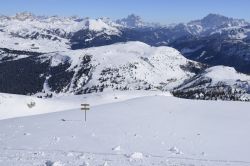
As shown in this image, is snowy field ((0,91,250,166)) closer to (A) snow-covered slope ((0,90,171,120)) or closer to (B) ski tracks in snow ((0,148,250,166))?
(B) ski tracks in snow ((0,148,250,166))

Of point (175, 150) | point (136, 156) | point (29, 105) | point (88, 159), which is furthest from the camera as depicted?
point (29, 105)

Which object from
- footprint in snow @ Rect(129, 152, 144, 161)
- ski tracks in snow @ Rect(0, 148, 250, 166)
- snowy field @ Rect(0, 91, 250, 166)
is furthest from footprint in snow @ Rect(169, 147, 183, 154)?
footprint in snow @ Rect(129, 152, 144, 161)

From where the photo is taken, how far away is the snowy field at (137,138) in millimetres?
29562

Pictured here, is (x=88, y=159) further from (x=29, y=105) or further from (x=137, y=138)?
(x=29, y=105)

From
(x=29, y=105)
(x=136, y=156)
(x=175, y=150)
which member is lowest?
(x=29, y=105)

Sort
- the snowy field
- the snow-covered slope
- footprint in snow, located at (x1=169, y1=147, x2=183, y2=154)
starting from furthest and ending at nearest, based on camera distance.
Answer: the snow-covered slope < footprint in snow, located at (x1=169, y1=147, x2=183, y2=154) < the snowy field

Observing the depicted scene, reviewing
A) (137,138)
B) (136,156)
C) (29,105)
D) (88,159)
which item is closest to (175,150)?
(136,156)

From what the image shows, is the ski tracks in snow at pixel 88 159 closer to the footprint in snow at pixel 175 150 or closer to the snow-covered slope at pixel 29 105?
the footprint in snow at pixel 175 150

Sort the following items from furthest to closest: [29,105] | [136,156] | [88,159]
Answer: [29,105], [136,156], [88,159]

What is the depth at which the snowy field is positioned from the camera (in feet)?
97.0

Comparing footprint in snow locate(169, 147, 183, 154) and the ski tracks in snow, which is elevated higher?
the ski tracks in snow

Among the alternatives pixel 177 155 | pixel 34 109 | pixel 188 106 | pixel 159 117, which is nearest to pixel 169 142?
pixel 177 155

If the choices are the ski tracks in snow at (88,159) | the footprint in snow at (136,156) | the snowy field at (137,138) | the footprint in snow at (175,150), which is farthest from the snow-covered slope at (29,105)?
the footprint in snow at (136,156)

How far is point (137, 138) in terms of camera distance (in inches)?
1544
